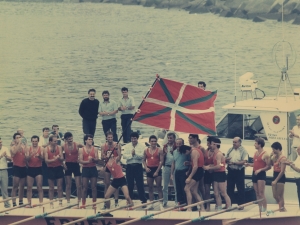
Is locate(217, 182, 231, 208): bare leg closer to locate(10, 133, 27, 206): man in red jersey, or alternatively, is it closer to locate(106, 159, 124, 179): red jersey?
locate(106, 159, 124, 179): red jersey

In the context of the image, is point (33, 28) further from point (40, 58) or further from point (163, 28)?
point (40, 58)

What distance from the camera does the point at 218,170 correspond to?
920 inches

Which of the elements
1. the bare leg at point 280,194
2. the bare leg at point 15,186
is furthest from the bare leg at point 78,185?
the bare leg at point 280,194

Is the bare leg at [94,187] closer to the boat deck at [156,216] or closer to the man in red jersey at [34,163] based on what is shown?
the boat deck at [156,216]

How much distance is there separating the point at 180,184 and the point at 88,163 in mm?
2320

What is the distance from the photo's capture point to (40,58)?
77.8m

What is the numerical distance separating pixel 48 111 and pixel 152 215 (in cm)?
3307

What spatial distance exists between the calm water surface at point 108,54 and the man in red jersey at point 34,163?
19122 mm

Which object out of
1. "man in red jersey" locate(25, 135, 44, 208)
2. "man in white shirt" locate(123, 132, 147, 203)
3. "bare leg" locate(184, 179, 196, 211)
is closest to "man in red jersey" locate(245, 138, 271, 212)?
"bare leg" locate(184, 179, 196, 211)

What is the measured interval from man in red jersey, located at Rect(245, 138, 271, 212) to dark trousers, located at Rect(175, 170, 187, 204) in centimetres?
171

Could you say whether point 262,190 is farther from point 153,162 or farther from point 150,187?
point 150,187

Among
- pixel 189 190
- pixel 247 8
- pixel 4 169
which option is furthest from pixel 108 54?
pixel 189 190

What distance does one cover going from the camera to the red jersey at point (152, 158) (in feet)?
78.9

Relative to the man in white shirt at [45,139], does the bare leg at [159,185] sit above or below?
below
